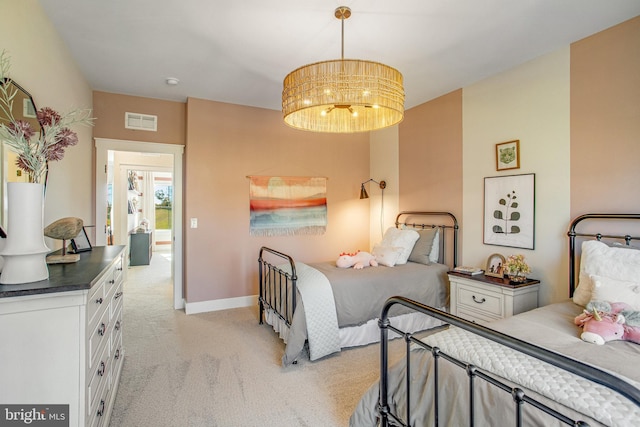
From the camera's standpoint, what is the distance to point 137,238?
714 centimetres

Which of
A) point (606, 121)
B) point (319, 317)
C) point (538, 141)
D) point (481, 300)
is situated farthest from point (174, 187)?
point (606, 121)

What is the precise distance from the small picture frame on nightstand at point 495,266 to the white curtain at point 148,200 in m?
9.20

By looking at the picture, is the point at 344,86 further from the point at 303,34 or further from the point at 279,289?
the point at 279,289

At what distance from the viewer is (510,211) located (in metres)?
3.12

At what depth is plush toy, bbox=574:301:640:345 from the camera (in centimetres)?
165

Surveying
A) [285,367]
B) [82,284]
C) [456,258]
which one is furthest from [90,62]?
[456,258]

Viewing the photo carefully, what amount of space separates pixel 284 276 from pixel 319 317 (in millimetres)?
572

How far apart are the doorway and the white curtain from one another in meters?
6.08

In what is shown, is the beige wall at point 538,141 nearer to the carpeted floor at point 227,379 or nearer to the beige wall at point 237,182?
the carpeted floor at point 227,379

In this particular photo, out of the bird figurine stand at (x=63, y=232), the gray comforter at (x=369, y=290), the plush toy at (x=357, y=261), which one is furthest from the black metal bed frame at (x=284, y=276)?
the bird figurine stand at (x=63, y=232)

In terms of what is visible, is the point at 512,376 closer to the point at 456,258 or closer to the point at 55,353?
the point at 55,353

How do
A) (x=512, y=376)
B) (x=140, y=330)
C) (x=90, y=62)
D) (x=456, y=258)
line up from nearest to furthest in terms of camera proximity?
(x=512, y=376) → (x=90, y=62) → (x=140, y=330) → (x=456, y=258)

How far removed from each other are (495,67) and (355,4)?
5.71ft

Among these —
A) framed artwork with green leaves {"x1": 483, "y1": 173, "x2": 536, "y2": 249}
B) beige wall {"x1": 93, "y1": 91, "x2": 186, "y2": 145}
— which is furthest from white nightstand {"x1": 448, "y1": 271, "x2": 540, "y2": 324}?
beige wall {"x1": 93, "y1": 91, "x2": 186, "y2": 145}
